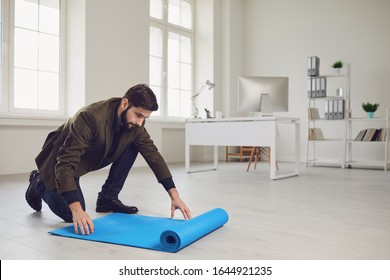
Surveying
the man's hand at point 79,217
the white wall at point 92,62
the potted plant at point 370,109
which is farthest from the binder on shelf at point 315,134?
the man's hand at point 79,217

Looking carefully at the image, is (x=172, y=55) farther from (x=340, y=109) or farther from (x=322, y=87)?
(x=340, y=109)

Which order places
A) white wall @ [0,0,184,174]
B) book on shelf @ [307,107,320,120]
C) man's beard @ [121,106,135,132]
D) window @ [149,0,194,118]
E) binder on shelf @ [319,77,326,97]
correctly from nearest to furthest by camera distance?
man's beard @ [121,106,135,132]
white wall @ [0,0,184,174]
binder on shelf @ [319,77,326,97]
book on shelf @ [307,107,320,120]
window @ [149,0,194,118]

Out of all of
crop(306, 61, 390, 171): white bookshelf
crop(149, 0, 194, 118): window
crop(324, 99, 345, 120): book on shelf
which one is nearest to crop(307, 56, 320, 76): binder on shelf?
crop(306, 61, 390, 171): white bookshelf

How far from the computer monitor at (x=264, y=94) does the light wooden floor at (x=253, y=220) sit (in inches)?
35.6

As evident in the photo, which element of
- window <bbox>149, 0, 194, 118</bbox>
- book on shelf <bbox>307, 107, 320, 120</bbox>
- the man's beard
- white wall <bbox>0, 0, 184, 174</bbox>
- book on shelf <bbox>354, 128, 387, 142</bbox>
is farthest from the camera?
window <bbox>149, 0, 194, 118</bbox>

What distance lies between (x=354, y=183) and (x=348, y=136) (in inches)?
91.7

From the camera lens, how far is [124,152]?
2.16 m

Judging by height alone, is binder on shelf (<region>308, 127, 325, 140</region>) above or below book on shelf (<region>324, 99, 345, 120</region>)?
below

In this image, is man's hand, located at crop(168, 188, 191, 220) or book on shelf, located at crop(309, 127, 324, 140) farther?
book on shelf, located at crop(309, 127, 324, 140)

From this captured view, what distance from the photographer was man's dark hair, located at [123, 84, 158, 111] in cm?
163

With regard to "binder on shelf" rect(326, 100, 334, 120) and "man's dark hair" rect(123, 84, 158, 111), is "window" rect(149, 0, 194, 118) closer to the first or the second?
"binder on shelf" rect(326, 100, 334, 120)

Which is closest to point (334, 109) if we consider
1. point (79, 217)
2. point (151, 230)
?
point (151, 230)

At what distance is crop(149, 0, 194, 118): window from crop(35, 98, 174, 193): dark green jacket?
4133 millimetres

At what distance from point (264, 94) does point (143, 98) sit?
2822mm
